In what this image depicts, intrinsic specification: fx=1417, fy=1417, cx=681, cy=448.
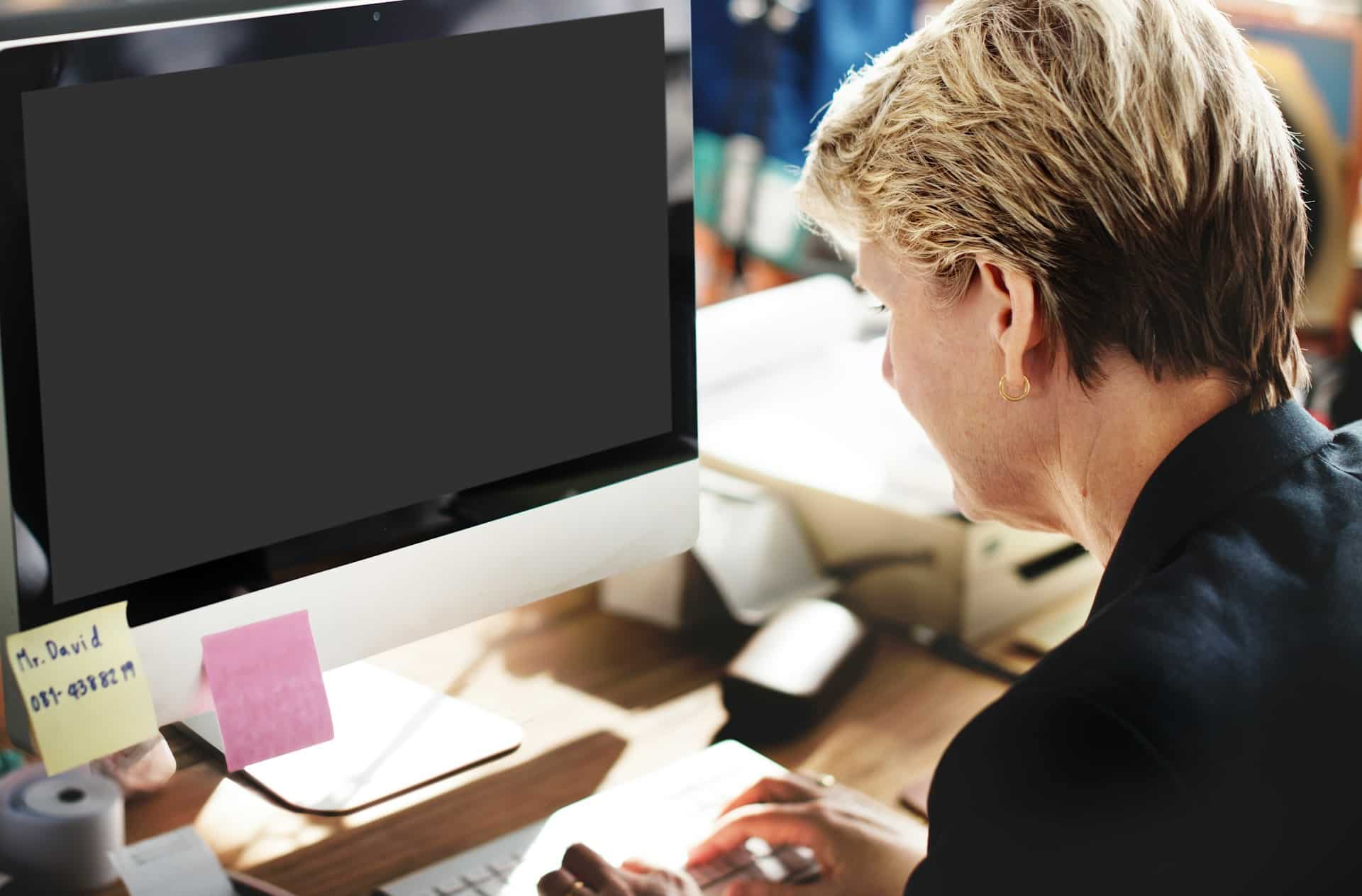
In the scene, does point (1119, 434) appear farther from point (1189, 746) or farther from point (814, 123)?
point (814, 123)

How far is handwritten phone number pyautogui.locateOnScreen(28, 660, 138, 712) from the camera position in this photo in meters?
0.75

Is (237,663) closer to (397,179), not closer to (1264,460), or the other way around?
(397,179)

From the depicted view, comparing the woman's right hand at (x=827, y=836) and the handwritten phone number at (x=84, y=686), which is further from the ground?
the handwritten phone number at (x=84, y=686)

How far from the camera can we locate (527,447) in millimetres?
970

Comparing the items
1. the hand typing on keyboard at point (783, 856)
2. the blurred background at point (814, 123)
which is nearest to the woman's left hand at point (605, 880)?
the hand typing on keyboard at point (783, 856)

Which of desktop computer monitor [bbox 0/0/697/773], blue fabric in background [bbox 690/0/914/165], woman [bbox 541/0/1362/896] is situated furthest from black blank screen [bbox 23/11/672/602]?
blue fabric in background [bbox 690/0/914/165]

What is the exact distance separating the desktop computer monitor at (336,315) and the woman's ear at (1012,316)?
0.27 metres

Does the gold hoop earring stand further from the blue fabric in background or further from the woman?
the blue fabric in background

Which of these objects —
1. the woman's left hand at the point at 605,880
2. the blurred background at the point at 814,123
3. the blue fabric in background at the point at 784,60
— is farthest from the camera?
the blue fabric in background at the point at 784,60

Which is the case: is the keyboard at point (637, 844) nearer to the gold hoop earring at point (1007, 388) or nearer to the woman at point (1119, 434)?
the woman at point (1119, 434)

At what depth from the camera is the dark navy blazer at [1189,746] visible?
0.63m

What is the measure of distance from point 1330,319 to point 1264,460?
95 cm

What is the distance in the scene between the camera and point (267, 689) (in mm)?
862

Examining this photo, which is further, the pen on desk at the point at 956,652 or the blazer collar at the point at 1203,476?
the pen on desk at the point at 956,652
